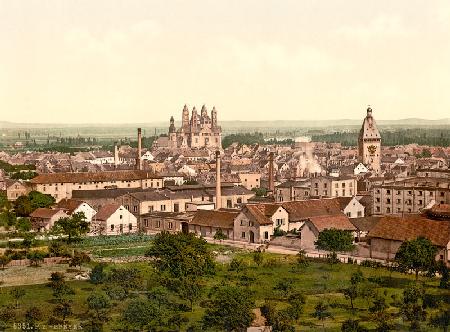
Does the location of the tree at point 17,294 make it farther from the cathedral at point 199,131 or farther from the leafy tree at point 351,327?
the cathedral at point 199,131

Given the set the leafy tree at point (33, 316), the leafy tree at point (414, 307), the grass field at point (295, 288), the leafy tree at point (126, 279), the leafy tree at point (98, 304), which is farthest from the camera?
the leafy tree at point (126, 279)

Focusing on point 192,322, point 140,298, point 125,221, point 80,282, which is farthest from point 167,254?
point 125,221

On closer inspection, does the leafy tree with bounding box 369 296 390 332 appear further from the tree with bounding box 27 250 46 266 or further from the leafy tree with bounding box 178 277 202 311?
the tree with bounding box 27 250 46 266

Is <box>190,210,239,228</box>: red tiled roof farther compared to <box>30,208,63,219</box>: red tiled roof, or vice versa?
<box>30,208,63,219</box>: red tiled roof

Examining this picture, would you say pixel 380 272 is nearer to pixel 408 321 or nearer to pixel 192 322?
pixel 408 321

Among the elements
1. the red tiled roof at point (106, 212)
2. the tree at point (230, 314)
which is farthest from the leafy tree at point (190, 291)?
the red tiled roof at point (106, 212)

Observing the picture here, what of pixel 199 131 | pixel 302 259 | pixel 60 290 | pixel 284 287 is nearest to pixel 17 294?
pixel 60 290

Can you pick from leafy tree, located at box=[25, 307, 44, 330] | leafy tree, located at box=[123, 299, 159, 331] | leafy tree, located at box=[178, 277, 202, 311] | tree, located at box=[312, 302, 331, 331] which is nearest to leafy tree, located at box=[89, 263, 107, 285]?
leafy tree, located at box=[178, 277, 202, 311]
